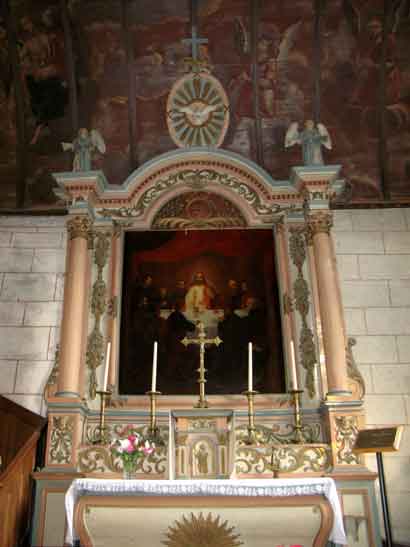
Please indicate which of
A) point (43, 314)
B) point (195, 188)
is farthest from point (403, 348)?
Answer: point (43, 314)

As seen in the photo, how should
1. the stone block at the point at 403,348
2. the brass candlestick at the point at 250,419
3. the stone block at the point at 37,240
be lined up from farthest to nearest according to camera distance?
the stone block at the point at 37,240
the stone block at the point at 403,348
the brass candlestick at the point at 250,419

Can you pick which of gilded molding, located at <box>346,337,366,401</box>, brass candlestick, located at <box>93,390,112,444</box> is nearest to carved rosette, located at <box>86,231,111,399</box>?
brass candlestick, located at <box>93,390,112,444</box>

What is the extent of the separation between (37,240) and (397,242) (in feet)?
16.7

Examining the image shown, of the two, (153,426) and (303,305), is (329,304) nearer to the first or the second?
(303,305)

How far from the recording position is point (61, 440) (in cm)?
664

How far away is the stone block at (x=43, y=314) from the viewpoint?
8266mm

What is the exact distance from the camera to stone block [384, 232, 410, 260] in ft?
28.5

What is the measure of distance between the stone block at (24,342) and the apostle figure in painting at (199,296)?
76.2 inches

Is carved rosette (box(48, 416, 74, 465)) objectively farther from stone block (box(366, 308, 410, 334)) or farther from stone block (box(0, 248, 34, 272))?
stone block (box(366, 308, 410, 334))

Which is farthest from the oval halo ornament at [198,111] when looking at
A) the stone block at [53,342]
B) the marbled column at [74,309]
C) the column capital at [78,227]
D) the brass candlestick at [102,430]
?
the brass candlestick at [102,430]

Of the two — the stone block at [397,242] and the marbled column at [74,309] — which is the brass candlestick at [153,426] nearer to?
the marbled column at [74,309]

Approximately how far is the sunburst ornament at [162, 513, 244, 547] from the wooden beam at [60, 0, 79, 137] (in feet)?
19.4

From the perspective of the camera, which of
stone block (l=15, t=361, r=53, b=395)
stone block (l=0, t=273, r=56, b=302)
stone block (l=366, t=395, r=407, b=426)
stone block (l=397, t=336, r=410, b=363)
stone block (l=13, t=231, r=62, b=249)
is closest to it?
stone block (l=366, t=395, r=407, b=426)

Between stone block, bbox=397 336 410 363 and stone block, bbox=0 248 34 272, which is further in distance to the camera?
stone block, bbox=0 248 34 272
